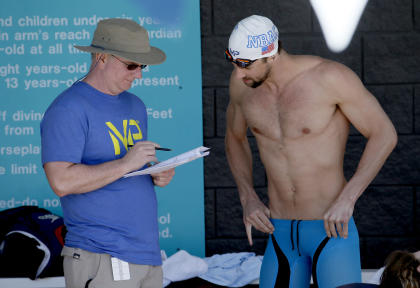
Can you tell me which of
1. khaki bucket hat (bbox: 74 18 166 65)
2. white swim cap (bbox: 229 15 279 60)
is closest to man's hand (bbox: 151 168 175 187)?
khaki bucket hat (bbox: 74 18 166 65)

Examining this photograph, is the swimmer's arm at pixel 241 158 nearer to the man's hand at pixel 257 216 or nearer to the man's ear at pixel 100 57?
the man's hand at pixel 257 216

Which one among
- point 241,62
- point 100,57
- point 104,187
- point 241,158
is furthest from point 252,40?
point 104,187

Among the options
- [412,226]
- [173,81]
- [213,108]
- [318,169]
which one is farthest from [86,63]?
[412,226]

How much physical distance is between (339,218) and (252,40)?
80 cm

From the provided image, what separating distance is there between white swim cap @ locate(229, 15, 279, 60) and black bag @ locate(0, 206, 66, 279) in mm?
1940

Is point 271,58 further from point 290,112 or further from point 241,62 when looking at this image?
point 290,112

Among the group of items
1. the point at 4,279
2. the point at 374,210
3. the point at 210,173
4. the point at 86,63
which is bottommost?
the point at 4,279

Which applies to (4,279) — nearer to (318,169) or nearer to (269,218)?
(269,218)

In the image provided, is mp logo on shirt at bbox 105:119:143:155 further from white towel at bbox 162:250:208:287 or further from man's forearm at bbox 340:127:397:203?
white towel at bbox 162:250:208:287

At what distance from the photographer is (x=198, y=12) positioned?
4270mm

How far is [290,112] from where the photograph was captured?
282 cm

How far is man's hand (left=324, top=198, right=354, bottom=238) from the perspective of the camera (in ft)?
8.52

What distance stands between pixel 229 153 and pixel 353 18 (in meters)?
1.65

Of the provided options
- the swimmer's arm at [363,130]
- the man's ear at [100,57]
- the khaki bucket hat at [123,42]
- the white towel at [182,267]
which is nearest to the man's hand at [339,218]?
the swimmer's arm at [363,130]
